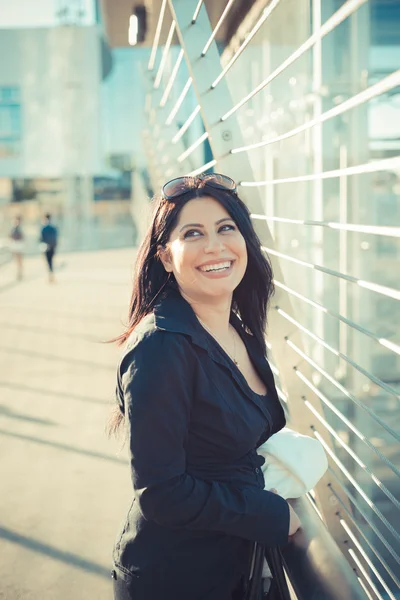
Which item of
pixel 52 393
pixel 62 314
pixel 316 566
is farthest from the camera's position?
pixel 62 314

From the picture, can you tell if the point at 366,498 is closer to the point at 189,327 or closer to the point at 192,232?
the point at 189,327

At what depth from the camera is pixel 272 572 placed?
1.74m

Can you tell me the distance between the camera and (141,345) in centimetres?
159

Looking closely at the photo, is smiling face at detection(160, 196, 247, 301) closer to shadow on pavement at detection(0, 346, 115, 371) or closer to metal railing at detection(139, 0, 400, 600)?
metal railing at detection(139, 0, 400, 600)

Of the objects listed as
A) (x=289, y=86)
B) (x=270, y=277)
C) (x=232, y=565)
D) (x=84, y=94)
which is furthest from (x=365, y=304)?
(x=84, y=94)

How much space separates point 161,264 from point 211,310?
202 mm

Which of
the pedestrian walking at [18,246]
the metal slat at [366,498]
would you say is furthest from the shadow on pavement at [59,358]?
the pedestrian walking at [18,246]

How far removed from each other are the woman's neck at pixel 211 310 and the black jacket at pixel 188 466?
100mm

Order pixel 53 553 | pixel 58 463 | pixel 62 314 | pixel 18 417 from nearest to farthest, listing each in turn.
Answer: pixel 53 553
pixel 58 463
pixel 18 417
pixel 62 314

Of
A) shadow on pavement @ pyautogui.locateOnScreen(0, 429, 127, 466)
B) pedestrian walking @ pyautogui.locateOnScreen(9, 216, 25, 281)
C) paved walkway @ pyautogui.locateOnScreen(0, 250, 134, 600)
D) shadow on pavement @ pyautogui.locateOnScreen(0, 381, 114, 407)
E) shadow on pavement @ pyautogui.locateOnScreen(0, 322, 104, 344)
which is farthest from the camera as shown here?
pedestrian walking @ pyautogui.locateOnScreen(9, 216, 25, 281)

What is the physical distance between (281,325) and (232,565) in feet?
3.11

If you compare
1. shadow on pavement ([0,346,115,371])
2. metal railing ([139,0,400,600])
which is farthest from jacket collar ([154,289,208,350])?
shadow on pavement ([0,346,115,371])

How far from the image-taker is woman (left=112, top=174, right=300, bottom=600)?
155cm

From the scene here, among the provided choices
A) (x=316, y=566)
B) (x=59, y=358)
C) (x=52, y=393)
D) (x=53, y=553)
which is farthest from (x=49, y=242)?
(x=316, y=566)
